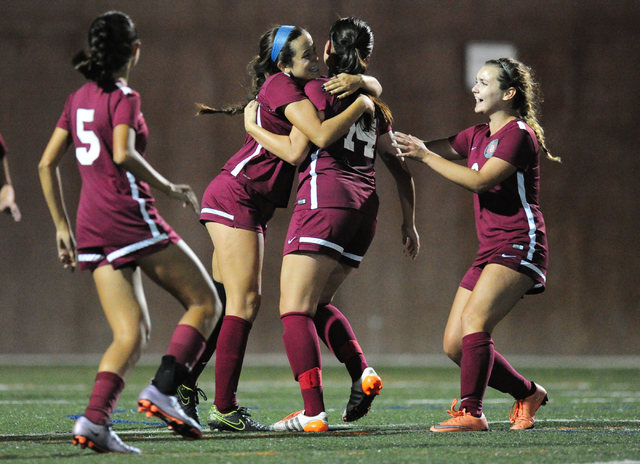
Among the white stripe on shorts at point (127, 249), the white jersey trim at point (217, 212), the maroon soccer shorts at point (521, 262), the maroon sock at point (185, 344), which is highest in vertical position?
the white jersey trim at point (217, 212)

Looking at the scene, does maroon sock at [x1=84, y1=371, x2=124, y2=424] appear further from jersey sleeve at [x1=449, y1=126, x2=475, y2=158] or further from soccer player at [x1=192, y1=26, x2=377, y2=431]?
jersey sleeve at [x1=449, y1=126, x2=475, y2=158]

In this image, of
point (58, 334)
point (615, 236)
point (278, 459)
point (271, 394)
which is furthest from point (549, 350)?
point (278, 459)

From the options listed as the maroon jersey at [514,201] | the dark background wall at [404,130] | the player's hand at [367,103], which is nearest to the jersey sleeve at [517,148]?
the maroon jersey at [514,201]

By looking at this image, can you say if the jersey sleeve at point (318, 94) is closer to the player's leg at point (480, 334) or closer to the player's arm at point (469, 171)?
the player's arm at point (469, 171)

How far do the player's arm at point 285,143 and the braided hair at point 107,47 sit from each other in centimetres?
90

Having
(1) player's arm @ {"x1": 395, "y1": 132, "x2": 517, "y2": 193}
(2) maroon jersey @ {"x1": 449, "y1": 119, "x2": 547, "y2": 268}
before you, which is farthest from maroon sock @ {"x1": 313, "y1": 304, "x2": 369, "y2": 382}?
(1) player's arm @ {"x1": 395, "y1": 132, "x2": 517, "y2": 193}

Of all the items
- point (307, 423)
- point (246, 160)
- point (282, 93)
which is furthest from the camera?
point (246, 160)

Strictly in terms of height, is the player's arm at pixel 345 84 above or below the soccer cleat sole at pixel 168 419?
above

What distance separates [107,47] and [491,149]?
177 centimetres

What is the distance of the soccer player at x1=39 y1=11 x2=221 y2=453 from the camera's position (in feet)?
11.0

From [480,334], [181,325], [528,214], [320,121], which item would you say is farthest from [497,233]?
[181,325]

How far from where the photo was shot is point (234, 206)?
4.27 m

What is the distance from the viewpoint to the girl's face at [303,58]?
4.30 m

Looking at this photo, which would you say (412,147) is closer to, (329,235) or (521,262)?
(329,235)
